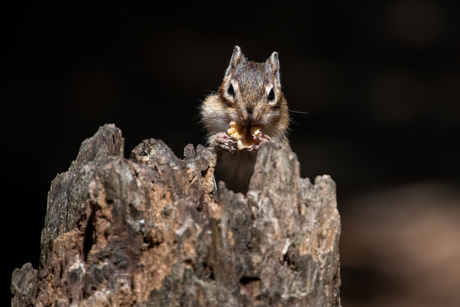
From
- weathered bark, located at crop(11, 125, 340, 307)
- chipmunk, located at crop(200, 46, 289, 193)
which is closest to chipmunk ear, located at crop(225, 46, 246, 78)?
chipmunk, located at crop(200, 46, 289, 193)

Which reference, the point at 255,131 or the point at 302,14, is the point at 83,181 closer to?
the point at 255,131

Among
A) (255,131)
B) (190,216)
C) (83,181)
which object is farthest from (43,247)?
(255,131)

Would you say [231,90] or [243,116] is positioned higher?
[231,90]

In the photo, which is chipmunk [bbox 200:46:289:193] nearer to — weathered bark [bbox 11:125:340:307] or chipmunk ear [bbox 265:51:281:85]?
chipmunk ear [bbox 265:51:281:85]

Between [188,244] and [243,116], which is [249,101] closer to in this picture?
[243,116]

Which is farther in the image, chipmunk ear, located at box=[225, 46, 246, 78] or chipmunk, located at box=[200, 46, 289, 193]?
chipmunk ear, located at box=[225, 46, 246, 78]

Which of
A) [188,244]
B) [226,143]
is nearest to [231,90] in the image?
[226,143]

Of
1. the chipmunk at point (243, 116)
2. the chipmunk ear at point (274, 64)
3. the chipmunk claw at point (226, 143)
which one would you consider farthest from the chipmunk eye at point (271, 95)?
the chipmunk claw at point (226, 143)
